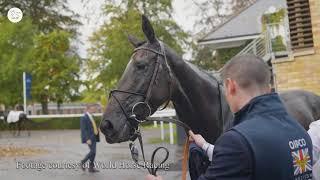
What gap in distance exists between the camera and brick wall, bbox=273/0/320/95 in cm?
1631

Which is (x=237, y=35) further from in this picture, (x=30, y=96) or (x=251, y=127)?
(x=251, y=127)

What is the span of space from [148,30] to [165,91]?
514mm

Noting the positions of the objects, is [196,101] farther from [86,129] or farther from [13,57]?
[13,57]

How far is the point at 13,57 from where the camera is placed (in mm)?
35656

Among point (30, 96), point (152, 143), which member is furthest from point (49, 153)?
point (30, 96)

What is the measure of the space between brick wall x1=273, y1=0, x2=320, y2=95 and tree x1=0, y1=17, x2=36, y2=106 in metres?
23.1

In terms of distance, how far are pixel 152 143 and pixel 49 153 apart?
4108 millimetres

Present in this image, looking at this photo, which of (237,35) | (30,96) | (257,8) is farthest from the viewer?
(30,96)

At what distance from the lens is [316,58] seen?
16.3 metres

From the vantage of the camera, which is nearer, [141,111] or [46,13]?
[141,111]

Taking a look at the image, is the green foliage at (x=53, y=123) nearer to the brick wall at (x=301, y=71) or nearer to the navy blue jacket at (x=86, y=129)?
the brick wall at (x=301, y=71)

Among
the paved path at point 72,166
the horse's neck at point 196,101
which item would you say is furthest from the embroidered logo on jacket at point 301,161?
the paved path at point 72,166

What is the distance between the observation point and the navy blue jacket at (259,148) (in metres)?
2.20

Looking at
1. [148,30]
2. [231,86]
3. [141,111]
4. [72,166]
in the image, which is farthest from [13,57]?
[231,86]
